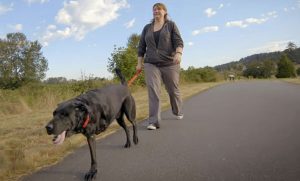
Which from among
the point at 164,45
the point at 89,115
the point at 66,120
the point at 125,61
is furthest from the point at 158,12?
the point at 125,61

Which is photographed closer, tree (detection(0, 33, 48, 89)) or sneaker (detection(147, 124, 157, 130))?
sneaker (detection(147, 124, 157, 130))

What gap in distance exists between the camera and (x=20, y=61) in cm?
5331

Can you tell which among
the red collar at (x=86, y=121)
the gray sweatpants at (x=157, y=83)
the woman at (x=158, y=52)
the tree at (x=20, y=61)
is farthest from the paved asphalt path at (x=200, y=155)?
the tree at (x=20, y=61)

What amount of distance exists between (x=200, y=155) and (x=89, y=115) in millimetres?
1513

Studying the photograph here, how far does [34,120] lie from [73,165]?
18.3 feet

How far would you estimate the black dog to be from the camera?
372cm

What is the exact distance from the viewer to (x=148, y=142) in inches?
229

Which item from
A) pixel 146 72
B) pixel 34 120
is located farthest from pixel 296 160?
pixel 34 120

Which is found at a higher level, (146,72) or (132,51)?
(132,51)

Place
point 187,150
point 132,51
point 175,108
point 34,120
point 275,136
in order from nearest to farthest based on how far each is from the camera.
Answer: point 187,150, point 275,136, point 175,108, point 34,120, point 132,51

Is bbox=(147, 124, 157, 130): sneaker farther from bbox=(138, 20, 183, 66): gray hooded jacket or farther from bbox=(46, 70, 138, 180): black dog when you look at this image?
bbox=(46, 70, 138, 180): black dog

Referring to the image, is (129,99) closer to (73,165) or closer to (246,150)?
(73,165)

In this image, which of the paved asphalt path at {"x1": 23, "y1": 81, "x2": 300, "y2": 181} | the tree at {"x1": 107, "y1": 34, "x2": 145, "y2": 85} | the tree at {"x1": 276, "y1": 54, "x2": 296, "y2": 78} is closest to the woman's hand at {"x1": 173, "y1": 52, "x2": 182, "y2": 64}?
the paved asphalt path at {"x1": 23, "y1": 81, "x2": 300, "y2": 181}

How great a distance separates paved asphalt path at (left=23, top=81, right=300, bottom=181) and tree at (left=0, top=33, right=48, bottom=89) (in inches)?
1773
